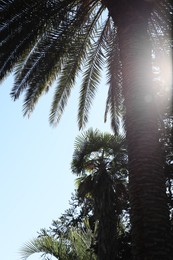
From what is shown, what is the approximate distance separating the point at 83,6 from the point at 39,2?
178 centimetres

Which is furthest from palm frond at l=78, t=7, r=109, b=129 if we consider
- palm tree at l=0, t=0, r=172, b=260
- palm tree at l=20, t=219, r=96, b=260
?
palm tree at l=20, t=219, r=96, b=260

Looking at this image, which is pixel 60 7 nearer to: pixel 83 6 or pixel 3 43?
pixel 83 6

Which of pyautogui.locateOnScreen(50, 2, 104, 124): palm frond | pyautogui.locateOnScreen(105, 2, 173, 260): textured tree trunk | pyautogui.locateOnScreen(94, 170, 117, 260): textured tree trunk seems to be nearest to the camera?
pyautogui.locateOnScreen(105, 2, 173, 260): textured tree trunk

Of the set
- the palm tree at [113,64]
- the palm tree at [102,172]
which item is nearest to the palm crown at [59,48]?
the palm tree at [113,64]

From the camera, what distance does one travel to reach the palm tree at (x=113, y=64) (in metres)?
6.26

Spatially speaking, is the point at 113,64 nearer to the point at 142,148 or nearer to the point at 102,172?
the point at 102,172

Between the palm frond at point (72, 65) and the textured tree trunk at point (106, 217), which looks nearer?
the palm frond at point (72, 65)

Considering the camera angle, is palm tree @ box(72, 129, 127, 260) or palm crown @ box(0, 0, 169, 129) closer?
palm crown @ box(0, 0, 169, 129)

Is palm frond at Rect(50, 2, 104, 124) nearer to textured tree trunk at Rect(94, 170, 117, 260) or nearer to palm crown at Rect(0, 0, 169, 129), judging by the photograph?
palm crown at Rect(0, 0, 169, 129)

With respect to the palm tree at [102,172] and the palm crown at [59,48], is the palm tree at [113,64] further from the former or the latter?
the palm tree at [102,172]

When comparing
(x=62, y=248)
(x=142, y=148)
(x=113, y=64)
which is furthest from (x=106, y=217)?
(x=142, y=148)

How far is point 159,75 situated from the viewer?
13.7 meters

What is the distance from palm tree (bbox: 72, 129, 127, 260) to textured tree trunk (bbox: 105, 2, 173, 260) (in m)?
7.74

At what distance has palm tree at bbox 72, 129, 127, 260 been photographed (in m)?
14.8
